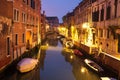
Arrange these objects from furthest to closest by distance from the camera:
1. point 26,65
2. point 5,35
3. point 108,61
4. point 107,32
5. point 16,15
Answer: point 107,32
point 16,15
point 26,65
point 108,61
point 5,35

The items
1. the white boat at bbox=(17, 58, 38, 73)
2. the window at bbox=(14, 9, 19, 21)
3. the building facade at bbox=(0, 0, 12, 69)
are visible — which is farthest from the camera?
the window at bbox=(14, 9, 19, 21)

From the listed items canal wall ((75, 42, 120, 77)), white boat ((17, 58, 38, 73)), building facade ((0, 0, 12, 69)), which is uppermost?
building facade ((0, 0, 12, 69))

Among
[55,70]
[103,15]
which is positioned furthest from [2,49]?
[103,15]

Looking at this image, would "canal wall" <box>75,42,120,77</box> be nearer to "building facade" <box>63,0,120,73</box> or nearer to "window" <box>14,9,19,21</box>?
"building facade" <box>63,0,120,73</box>

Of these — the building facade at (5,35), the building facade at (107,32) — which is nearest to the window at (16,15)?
the building facade at (5,35)

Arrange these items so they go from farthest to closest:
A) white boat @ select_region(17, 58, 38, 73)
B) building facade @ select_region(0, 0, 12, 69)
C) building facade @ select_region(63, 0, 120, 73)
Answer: white boat @ select_region(17, 58, 38, 73) → building facade @ select_region(63, 0, 120, 73) → building facade @ select_region(0, 0, 12, 69)

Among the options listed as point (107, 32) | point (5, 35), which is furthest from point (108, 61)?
point (5, 35)

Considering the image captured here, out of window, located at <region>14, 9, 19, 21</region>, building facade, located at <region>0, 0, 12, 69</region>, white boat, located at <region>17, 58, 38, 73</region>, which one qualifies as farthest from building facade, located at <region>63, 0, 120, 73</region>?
window, located at <region>14, 9, 19, 21</region>

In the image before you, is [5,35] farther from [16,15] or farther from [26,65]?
[16,15]

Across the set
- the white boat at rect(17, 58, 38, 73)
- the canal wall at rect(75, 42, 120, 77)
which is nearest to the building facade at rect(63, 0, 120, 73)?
the canal wall at rect(75, 42, 120, 77)

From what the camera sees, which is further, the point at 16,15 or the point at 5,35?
the point at 16,15

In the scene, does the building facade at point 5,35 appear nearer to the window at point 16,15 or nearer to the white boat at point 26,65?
the white boat at point 26,65

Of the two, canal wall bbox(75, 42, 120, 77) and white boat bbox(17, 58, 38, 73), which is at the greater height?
canal wall bbox(75, 42, 120, 77)

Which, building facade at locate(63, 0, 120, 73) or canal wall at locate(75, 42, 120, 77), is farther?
building facade at locate(63, 0, 120, 73)
